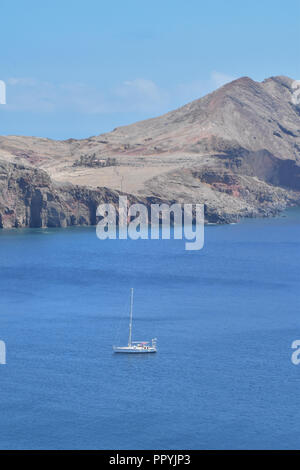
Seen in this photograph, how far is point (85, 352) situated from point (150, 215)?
101 metres

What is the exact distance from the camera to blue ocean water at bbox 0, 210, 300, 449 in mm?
49656

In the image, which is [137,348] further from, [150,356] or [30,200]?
[30,200]

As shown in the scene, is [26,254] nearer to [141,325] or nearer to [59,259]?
[59,259]

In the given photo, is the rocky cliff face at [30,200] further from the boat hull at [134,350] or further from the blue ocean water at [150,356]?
the boat hull at [134,350]

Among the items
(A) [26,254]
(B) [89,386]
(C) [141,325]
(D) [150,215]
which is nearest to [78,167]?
(D) [150,215]

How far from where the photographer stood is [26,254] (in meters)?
118

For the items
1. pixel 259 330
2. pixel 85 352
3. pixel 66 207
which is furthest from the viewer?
pixel 66 207

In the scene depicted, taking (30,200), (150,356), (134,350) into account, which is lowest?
(150,356)

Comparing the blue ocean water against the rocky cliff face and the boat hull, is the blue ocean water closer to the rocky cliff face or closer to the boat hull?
the boat hull

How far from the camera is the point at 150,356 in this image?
210ft

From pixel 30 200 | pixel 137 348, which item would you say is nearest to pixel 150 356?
pixel 137 348

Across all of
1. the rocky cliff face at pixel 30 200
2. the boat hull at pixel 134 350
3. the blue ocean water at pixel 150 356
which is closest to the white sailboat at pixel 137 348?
the boat hull at pixel 134 350

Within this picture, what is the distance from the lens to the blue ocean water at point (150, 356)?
163 ft

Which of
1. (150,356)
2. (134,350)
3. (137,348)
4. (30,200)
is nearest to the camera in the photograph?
(150,356)
